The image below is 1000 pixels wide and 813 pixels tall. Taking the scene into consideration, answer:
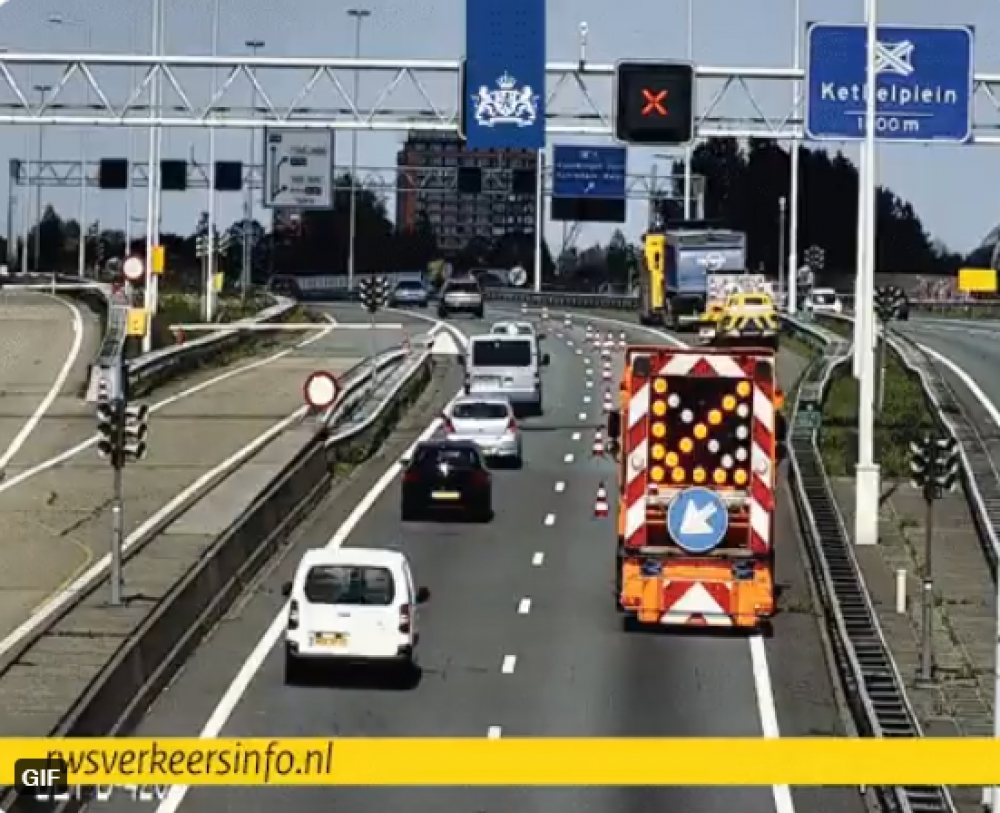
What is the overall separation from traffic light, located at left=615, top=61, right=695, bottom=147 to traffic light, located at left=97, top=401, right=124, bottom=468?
28.9 ft

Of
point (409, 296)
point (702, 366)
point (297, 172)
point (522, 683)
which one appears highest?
point (297, 172)

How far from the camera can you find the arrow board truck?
27.5 metres

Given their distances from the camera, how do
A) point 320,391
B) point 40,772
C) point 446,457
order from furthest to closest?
point 320,391 → point 446,457 → point 40,772

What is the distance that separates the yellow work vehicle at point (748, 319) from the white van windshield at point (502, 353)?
9872 mm

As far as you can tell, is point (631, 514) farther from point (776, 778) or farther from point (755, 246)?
point (755, 246)

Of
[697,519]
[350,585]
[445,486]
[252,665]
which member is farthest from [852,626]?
[445,486]

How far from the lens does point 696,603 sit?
2838cm

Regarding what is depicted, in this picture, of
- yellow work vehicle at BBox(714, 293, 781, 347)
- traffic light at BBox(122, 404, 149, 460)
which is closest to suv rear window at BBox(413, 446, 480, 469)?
traffic light at BBox(122, 404, 149, 460)

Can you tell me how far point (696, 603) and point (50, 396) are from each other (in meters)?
33.0

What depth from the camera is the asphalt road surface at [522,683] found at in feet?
70.1

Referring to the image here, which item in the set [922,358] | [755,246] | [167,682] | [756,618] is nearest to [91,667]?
[167,682]

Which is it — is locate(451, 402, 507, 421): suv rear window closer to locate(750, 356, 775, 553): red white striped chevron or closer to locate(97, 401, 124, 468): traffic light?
locate(97, 401, 124, 468): traffic light

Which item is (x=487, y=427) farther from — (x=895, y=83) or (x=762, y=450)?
(x=762, y=450)

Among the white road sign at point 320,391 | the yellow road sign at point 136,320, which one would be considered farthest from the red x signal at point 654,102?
the yellow road sign at point 136,320
